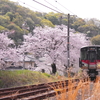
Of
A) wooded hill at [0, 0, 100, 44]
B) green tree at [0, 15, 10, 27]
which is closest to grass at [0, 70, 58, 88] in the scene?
wooded hill at [0, 0, 100, 44]

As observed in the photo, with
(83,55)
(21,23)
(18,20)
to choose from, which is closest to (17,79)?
(83,55)

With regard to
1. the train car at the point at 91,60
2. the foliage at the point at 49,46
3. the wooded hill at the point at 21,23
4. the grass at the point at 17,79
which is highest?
the wooded hill at the point at 21,23

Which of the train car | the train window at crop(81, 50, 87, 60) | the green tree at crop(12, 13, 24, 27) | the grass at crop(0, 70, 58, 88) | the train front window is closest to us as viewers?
the grass at crop(0, 70, 58, 88)

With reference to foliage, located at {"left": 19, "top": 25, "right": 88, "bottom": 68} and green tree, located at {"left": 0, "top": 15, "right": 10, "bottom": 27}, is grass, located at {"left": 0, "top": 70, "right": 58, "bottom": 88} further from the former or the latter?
green tree, located at {"left": 0, "top": 15, "right": 10, "bottom": 27}

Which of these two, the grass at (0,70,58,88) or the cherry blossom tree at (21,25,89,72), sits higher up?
the cherry blossom tree at (21,25,89,72)

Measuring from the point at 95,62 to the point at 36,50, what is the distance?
9.69 meters

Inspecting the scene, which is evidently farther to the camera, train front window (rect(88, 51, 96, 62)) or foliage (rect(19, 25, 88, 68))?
foliage (rect(19, 25, 88, 68))

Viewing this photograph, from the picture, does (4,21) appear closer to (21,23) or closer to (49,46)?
(21,23)

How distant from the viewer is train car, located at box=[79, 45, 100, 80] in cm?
1458

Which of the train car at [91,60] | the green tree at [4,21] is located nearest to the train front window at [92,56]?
the train car at [91,60]

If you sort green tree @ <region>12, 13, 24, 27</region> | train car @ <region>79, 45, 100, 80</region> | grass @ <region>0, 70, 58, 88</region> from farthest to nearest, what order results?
green tree @ <region>12, 13, 24, 27</region>
train car @ <region>79, 45, 100, 80</region>
grass @ <region>0, 70, 58, 88</region>

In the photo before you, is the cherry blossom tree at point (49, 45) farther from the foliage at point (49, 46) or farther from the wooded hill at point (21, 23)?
the wooded hill at point (21, 23)

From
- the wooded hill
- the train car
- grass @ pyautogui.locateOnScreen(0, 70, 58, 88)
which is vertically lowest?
grass @ pyautogui.locateOnScreen(0, 70, 58, 88)

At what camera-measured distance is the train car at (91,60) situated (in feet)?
47.8
